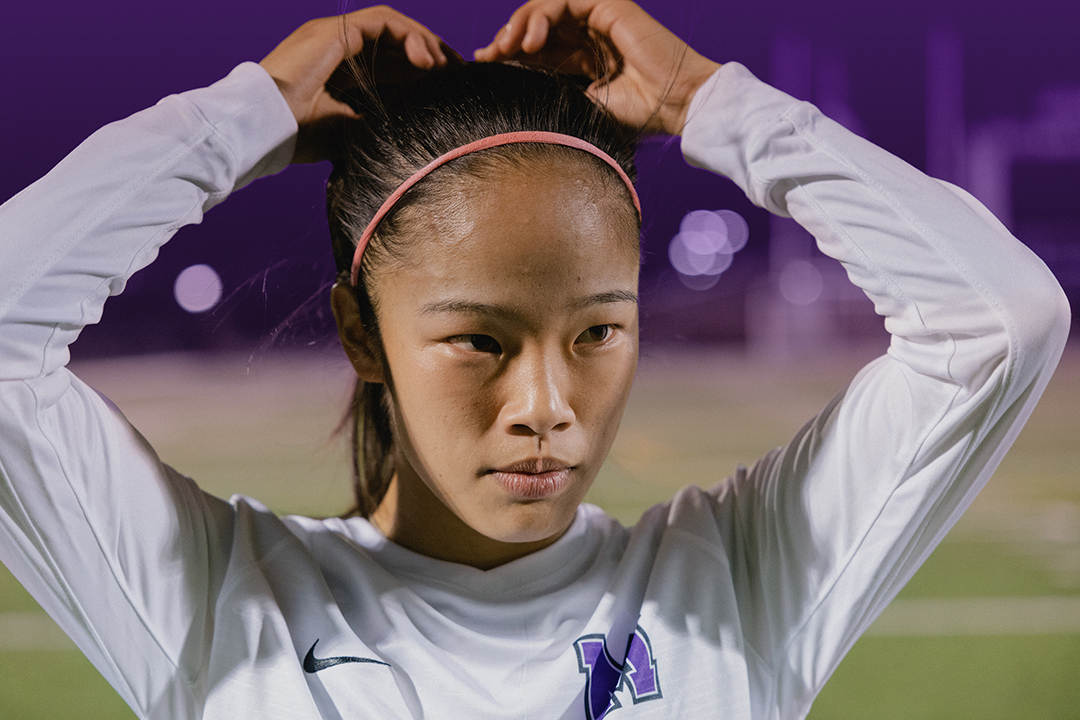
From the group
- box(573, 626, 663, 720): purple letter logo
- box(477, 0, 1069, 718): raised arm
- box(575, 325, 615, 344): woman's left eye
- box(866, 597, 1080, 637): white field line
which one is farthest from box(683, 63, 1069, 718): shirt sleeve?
box(866, 597, 1080, 637): white field line

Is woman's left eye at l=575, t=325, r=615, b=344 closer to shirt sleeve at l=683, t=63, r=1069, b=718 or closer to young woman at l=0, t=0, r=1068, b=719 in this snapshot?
young woman at l=0, t=0, r=1068, b=719

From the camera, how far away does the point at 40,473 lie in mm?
762

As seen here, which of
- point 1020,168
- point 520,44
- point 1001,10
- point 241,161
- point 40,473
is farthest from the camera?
point 1020,168

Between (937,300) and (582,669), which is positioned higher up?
(937,300)

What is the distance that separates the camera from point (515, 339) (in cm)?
83

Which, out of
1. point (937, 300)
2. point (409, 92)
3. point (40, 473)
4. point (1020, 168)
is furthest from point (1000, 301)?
point (1020, 168)

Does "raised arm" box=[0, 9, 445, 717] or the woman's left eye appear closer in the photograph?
"raised arm" box=[0, 9, 445, 717]

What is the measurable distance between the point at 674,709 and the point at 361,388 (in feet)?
1.59

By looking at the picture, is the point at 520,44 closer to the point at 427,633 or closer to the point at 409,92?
the point at 409,92

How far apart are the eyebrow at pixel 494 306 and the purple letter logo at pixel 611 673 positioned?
0.32m

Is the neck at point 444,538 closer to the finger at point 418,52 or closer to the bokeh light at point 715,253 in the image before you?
the finger at point 418,52

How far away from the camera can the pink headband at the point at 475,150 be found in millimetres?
879

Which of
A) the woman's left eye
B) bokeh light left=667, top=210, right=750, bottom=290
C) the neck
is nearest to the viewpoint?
the woman's left eye

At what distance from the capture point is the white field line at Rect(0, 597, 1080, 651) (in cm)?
307
